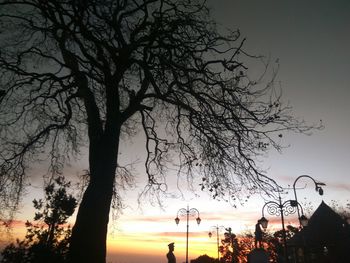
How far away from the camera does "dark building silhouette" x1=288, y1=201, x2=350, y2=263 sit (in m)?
35.8

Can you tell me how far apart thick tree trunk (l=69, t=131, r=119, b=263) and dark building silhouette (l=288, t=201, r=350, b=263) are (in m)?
32.8

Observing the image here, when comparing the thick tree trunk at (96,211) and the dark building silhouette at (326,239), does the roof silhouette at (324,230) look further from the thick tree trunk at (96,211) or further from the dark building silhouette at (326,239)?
the thick tree trunk at (96,211)

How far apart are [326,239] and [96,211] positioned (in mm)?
37957

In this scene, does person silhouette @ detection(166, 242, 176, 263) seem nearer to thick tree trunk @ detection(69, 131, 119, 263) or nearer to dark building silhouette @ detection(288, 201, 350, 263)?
thick tree trunk @ detection(69, 131, 119, 263)

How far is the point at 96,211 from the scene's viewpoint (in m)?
8.55

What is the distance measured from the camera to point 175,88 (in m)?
11.0

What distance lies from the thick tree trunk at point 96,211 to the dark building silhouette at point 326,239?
1291 inches

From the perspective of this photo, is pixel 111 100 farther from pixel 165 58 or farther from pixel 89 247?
pixel 89 247

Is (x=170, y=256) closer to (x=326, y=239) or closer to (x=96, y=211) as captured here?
(x=96, y=211)

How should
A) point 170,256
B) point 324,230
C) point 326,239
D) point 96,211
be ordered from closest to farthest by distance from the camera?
point 96,211
point 170,256
point 326,239
point 324,230

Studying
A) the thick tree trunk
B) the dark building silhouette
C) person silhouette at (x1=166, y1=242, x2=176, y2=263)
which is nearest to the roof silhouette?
the dark building silhouette

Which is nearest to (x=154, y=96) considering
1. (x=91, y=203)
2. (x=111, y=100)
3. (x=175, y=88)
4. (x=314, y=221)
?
(x=175, y=88)

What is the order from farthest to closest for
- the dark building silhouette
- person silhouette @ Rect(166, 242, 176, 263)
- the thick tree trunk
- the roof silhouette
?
the roof silhouette
the dark building silhouette
person silhouette @ Rect(166, 242, 176, 263)
the thick tree trunk

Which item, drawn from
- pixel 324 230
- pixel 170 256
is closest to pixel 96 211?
pixel 170 256
